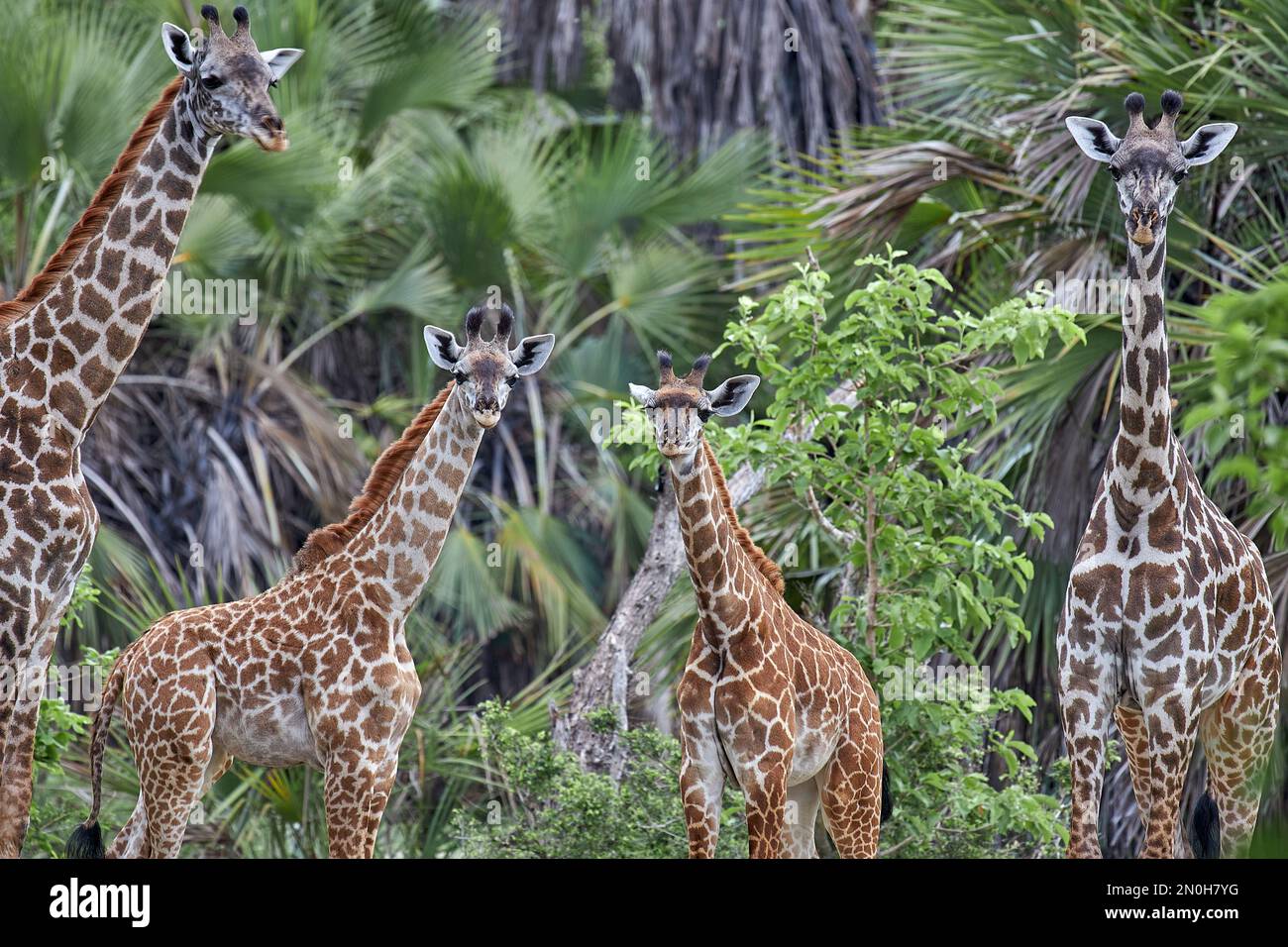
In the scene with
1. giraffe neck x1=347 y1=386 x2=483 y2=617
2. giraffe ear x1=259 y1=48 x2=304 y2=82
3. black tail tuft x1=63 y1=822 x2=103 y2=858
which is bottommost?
black tail tuft x1=63 y1=822 x2=103 y2=858

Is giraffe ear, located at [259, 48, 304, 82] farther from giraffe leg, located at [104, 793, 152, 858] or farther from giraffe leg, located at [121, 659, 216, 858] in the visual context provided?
giraffe leg, located at [104, 793, 152, 858]

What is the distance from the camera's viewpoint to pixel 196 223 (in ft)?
43.2

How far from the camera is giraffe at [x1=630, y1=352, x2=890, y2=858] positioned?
6.70m

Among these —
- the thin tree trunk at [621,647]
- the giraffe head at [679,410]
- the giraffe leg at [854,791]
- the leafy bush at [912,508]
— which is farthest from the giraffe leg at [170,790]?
the leafy bush at [912,508]

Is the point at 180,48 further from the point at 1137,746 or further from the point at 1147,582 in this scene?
the point at 1137,746

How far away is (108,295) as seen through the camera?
684 centimetres

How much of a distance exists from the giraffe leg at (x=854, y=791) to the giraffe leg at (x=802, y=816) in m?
0.18

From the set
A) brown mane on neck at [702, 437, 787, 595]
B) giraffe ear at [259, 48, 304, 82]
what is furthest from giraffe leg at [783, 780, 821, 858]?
giraffe ear at [259, 48, 304, 82]

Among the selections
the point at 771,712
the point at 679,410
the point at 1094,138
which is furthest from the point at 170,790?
the point at 1094,138

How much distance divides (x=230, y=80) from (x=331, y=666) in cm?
229

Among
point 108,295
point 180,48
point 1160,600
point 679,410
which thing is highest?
point 180,48

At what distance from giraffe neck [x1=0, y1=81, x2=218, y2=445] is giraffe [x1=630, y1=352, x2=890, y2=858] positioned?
1997mm

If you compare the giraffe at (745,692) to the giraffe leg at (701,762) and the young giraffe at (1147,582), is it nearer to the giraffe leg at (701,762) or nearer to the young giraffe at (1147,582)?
the giraffe leg at (701,762)

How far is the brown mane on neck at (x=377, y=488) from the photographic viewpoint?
23.6 feet
